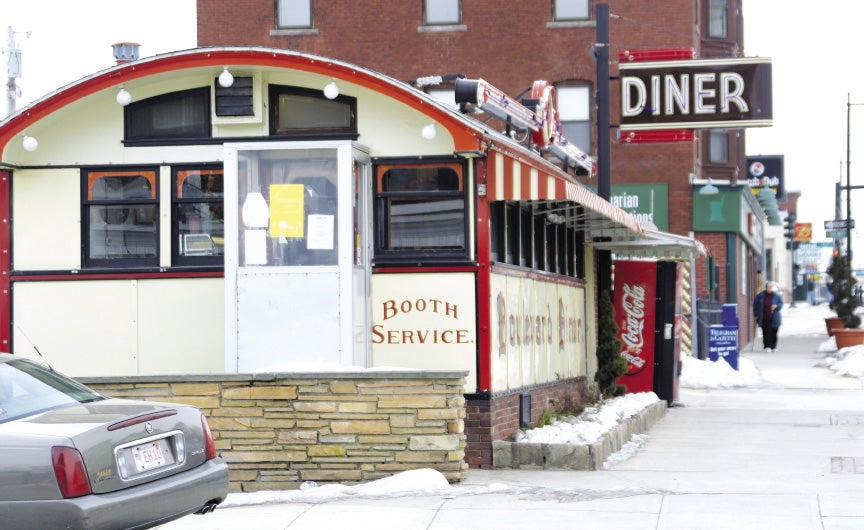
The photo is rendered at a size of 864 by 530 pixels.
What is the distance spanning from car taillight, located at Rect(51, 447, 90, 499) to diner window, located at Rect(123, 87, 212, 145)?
6257mm

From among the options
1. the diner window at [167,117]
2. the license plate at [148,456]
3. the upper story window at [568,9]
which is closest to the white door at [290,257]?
the diner window at [167,117]

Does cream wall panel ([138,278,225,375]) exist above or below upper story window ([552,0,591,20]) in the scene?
below

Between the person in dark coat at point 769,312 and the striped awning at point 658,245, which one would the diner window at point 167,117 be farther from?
the person in dark coat at point 769,312

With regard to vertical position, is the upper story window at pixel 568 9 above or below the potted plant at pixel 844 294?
above

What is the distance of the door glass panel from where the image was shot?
12414mm

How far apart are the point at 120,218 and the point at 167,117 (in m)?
1.08

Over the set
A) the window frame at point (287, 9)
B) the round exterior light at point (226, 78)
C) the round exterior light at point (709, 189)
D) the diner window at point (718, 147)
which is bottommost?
the round exterior light at point (226, 78)

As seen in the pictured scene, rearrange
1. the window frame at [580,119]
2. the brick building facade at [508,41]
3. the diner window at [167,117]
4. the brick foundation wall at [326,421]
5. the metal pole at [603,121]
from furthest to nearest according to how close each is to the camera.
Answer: the brick building facade at [508,41] < the window frame at [580,119] < the metal pole at [603,121] < the diner window at [167,117] < the brick foundation wall at [326,421]

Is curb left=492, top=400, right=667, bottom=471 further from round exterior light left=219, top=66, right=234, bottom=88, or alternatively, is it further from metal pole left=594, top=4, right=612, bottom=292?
metal pole left=594, top=4, right=612, bottom=292

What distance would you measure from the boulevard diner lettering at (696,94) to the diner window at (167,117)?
34.4 ft

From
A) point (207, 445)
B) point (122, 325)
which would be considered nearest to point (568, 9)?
point (122, 325)

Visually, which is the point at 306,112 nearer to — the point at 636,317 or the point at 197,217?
the point at 197,217

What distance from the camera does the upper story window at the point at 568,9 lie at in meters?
33.8

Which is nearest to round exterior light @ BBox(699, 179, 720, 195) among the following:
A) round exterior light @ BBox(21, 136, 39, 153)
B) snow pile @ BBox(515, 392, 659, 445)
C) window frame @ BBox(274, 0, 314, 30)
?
window frame @ BBox(274, 0, 314, 30)
